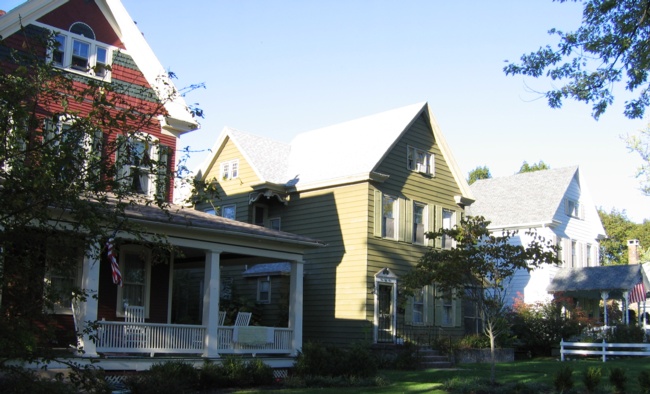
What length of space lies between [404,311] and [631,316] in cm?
2412

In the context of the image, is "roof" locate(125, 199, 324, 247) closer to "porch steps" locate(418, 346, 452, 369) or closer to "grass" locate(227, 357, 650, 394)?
"grass" locate(227, 357, 650, 394)

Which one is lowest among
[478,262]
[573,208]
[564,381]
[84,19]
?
[564,381]

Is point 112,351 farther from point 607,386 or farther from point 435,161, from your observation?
point 435,161

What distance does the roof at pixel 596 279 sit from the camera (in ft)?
104

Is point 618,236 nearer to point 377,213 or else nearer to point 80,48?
point 377,213

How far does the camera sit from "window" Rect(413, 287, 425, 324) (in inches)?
1058

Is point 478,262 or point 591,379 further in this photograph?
point 478,262

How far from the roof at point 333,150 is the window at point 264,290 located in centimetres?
400

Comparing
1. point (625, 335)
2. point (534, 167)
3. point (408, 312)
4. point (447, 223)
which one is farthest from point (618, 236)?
point (408, 312)

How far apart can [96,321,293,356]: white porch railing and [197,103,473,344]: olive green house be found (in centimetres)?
662

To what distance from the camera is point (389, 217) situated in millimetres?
26297

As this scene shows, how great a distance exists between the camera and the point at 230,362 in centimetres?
1641

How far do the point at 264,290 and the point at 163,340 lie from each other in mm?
11407

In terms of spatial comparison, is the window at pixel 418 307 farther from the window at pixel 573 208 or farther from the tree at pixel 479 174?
the tree at pixel 479 174
